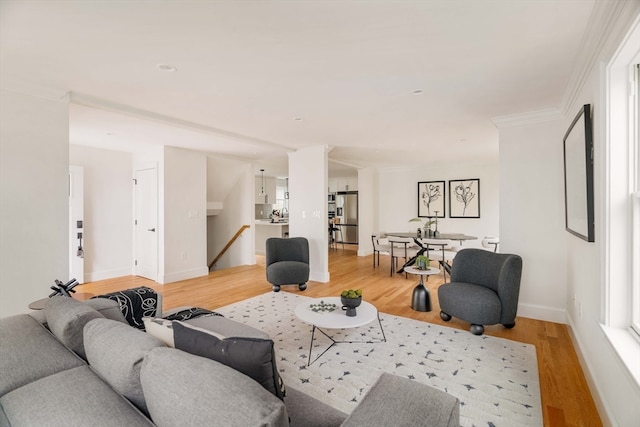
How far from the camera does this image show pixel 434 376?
2289 mm

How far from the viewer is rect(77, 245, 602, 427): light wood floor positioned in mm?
2004

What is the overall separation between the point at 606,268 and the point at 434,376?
1344 millimetres

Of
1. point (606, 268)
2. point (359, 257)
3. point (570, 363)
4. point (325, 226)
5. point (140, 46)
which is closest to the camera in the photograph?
point (606, 268)

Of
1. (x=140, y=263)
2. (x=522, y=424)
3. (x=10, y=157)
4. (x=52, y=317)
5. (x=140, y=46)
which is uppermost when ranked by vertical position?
(x=140, y=46)

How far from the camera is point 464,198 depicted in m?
7.49

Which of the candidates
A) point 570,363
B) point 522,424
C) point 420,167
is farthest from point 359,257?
point 522,424

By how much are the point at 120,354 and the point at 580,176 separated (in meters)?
3.22

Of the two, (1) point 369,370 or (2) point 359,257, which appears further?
(2) point 359,257

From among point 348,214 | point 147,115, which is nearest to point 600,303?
point 147,115

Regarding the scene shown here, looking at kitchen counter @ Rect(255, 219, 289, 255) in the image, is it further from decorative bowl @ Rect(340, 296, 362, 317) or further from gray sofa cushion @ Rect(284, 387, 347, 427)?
gray sofa cushion @ Rect(284, 387, 347, 427)

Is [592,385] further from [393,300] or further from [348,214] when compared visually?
[348,214]

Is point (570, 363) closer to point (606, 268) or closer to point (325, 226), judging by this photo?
point (606, 268)

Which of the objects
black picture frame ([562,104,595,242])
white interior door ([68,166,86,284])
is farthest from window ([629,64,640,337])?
white interior door ([68,166,86,284])

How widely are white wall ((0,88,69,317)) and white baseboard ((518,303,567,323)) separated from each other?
4.97 metres
